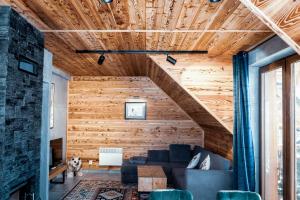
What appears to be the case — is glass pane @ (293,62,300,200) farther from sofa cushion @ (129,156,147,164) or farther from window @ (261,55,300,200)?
sofa cushion @ (129,156,147,164)

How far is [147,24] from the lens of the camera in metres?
3.04

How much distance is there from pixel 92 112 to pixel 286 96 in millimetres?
5235

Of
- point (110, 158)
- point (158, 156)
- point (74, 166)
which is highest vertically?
point (158, 156)

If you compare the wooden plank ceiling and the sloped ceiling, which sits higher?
the sloped ceiling

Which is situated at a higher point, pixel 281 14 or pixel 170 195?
pixel 281 14

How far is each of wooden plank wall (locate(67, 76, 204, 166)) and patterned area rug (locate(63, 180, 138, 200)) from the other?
1349mm

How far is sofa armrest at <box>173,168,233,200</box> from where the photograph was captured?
466 centimetres

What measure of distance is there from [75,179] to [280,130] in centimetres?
481

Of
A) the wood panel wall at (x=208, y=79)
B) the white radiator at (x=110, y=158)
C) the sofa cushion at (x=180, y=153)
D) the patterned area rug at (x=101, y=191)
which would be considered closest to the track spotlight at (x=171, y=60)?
the wood panel wall at (x=208, y=79)

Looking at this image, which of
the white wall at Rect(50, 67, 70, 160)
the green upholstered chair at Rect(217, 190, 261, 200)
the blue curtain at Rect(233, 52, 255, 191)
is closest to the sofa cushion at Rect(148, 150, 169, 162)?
the white wall at Rect(50, 67, 70, 160)

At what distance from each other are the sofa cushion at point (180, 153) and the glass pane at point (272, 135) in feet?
9.52

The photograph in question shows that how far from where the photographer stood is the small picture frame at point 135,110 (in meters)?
7.55

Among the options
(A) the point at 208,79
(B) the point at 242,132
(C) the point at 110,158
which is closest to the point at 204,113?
(A) the point at 208,79

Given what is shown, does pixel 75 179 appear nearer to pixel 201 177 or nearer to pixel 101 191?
pixel 101 191
